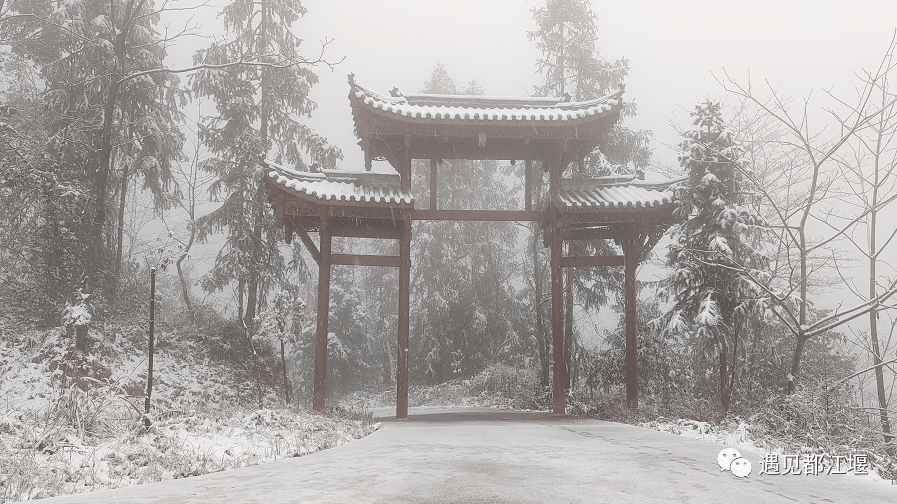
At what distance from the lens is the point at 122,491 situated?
333cm

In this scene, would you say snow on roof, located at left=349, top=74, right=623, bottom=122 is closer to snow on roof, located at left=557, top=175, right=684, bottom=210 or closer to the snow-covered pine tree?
snow on roof, located at left=557, top=175, right=684, bottom=210

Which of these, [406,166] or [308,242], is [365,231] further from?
[406,166]

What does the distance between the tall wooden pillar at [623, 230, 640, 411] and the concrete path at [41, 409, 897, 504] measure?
469 cm

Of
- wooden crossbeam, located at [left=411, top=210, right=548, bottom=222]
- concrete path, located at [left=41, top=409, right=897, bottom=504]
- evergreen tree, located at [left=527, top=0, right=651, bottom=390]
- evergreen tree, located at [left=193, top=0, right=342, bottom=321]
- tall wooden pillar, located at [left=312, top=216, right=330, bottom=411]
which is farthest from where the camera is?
evergreen tree, located at [left=527, top=0, right=651, bottom=390]

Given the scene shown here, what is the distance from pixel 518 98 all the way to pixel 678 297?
4328mm

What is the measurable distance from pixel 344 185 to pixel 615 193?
4574 mm

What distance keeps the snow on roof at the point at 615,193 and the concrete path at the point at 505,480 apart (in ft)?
16.0

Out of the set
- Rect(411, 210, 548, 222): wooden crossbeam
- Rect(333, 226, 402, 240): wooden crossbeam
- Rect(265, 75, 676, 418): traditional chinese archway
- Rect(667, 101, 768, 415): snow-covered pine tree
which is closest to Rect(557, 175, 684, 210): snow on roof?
Rect(265, 75, 676, 418): traditional chinese archway

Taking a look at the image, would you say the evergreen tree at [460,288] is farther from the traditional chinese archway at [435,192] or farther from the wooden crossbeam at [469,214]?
the wooden crossbeam at [469,214]

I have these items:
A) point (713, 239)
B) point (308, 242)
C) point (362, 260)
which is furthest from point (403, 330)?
point (713, 239)

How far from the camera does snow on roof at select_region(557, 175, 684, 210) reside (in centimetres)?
988

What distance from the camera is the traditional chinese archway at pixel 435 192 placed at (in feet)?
31.9

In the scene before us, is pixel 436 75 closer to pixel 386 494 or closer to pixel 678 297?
pixel 678 297

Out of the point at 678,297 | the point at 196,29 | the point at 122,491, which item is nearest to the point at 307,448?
the point at 122,491
